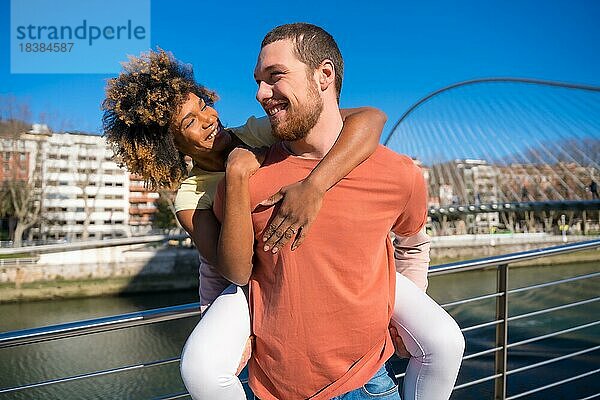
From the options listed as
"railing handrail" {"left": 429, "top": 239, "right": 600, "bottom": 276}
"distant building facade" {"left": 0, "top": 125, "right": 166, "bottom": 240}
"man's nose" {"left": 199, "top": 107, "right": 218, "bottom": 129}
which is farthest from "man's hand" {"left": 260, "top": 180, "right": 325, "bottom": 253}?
"distant building facade" {"left": 0, "top": 125, "right": 166, "bottom": 240}

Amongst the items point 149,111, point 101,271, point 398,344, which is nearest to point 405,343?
point 398,344

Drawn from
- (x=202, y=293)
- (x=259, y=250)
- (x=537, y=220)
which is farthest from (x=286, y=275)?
(x=537, y=220)

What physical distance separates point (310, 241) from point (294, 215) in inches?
1.8

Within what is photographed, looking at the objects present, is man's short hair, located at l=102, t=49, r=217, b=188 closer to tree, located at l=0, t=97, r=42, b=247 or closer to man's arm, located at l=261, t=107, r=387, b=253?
man's arm, located at l=261, t=107, r=387, b=253

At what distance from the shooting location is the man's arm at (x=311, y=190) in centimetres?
67

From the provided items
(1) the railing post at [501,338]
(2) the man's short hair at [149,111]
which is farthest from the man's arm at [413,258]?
(1) the railing post at [501,338]

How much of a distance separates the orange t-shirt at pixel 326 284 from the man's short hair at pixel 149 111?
0.56 feet

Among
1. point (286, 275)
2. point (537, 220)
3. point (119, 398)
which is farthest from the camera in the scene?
point (537, 220)

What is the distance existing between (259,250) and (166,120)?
238 millimetres

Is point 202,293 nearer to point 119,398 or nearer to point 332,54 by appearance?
point 332,54

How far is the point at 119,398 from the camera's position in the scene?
229 inches

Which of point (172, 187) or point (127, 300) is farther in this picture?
point (127, 300)

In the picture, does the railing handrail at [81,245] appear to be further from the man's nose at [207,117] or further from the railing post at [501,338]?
the man's nose at [207,117]

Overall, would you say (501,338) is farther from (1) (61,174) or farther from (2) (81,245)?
(1) (61,174)
